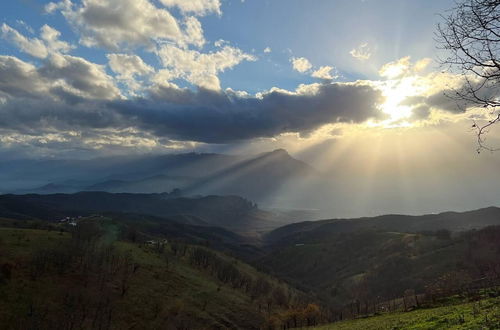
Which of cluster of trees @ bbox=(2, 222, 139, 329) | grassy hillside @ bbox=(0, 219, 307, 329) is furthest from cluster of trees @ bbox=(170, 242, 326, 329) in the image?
cluster of trees @ bbox=(2, 222, 139, 329)

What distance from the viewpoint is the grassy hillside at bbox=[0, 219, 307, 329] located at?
287 ft

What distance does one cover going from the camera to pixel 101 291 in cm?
10481

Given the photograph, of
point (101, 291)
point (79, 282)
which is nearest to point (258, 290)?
point (101, 291)

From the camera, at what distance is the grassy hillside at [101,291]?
287 ft

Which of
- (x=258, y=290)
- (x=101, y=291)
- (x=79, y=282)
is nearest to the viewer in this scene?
(x=101, y=291)

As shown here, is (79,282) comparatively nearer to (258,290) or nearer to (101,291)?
(101,291)

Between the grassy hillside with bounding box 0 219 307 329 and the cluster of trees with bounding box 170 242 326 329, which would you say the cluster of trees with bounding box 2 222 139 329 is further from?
the cluster of trees with bounding box 170 242 326 329

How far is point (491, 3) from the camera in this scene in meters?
14.9

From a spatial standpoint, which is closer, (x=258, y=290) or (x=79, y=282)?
(x=79, y=282)

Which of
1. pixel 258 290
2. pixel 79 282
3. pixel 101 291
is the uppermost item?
pixel 79 282

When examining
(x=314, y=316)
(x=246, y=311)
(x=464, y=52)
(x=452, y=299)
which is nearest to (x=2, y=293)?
(x=246, y=311)

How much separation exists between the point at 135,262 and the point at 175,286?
21371mm

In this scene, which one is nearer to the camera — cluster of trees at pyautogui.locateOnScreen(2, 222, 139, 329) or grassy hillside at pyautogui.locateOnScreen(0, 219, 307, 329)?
cluster of trees at pyautogui.locateOnScreen(2, 222, 139, 329)

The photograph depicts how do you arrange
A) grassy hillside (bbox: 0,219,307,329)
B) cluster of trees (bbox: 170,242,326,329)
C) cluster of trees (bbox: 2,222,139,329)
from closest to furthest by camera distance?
cluster of trees (bbox: 2,222,139,329) → grassy hillside (bbox: 0,219,307,329) → cluster of trees (bbox: 170,242,326,329)
